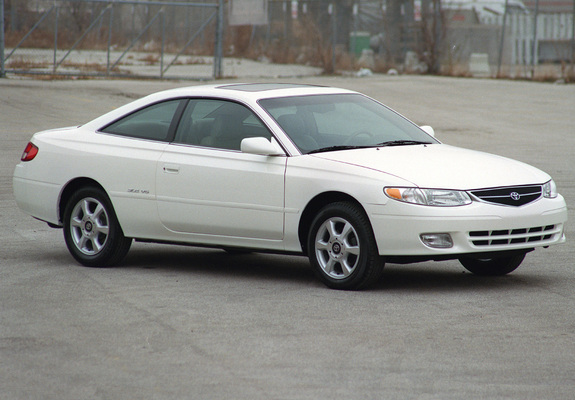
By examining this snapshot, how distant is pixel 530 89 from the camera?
98.7 ft

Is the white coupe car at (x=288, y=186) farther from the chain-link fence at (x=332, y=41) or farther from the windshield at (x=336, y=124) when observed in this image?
the chain-link fence at (x=332, y=41)

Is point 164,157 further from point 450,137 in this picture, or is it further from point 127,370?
point 450,137

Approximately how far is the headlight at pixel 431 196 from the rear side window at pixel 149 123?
2276mm

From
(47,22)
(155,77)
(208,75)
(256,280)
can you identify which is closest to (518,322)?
(256,280)

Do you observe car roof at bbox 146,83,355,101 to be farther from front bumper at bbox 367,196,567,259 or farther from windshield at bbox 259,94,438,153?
front bumper at bbox 367,196,567,259

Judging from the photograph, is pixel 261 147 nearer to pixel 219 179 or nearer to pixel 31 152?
pixel 219 179

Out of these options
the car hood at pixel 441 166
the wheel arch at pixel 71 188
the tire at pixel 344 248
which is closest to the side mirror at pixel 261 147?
the car hood at pixel 441 166

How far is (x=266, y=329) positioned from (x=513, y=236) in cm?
A: 216

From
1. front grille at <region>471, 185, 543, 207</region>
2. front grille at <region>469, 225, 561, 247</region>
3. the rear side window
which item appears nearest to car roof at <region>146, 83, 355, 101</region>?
the rear side window

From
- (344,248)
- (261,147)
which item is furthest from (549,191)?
(261,147)

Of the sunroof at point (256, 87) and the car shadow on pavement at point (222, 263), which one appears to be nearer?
the car shadow on pavement at point (222, 263)

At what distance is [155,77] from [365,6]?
11.3 m

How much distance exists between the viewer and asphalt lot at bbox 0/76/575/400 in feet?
17.4

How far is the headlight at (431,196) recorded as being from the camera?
743 centimetres
